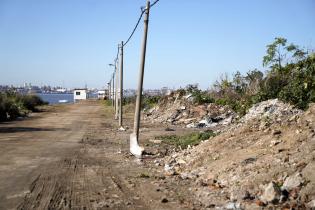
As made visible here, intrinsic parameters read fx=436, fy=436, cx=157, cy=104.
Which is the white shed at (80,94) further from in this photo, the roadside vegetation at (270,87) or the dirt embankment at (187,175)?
the dirt embankment at (187,175)

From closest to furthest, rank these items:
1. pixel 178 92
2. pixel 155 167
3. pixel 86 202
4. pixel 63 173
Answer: pixel 86 202 < pixel 63 173 < pixel 155 167 < pixel 178 92

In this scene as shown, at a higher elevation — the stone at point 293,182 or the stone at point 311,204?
the stone at point 293,182

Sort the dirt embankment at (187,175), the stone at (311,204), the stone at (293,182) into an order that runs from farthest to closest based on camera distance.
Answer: the dirt embankment at (187,175) → the stone at (293,182) → the stone at (311,204)

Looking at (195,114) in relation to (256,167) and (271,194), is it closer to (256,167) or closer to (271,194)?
(256,167)

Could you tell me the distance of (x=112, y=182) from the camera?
31.7 ft

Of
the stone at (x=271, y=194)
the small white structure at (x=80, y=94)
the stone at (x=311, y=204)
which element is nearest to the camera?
the stone at (x=311, y=204)

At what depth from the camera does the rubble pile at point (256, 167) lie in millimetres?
7246

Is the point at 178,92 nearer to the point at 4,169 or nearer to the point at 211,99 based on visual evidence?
the point at 211,99

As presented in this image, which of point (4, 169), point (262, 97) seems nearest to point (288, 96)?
point (262, 97)

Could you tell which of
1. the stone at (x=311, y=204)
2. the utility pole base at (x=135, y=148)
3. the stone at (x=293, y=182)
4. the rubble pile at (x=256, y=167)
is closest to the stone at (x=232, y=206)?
the rubble pile at (x=256, y=167)

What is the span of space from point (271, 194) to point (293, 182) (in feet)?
1.68

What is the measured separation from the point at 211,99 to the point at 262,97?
9.53 m

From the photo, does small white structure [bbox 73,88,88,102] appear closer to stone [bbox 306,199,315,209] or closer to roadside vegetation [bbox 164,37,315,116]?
roadside vegetation [bbox 164,37,315,116]

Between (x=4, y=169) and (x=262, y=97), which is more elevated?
(x=262, y=97)
